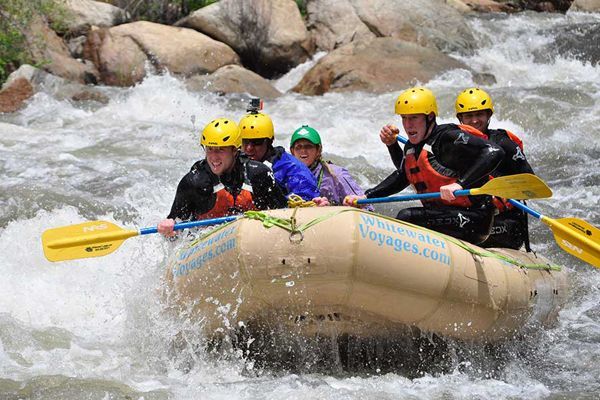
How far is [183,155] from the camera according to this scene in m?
10.3

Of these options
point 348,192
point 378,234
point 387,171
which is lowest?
point 387,171

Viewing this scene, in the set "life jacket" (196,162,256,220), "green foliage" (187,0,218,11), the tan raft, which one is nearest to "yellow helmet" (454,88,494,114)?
the tan raft

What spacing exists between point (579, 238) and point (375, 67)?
335 inches

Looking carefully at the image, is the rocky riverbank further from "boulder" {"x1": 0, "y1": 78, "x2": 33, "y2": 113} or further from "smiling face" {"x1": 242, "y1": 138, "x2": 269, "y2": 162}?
"smiling face" {"x1": 242, "y1": 138, "x2": 269, "y2": 162}

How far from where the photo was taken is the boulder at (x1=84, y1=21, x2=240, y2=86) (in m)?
13.6

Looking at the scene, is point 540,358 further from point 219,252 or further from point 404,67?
point 404,67

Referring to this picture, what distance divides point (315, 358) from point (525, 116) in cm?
753

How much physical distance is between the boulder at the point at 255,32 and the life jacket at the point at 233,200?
32.3 feet

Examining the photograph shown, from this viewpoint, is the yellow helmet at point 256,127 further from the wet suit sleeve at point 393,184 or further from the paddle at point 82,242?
the paddle at point 82,242

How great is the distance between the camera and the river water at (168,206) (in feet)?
15.7

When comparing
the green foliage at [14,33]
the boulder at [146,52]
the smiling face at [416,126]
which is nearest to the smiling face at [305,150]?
the smiling face at [416,126]

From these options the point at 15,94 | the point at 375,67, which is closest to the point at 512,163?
the point at 375,67

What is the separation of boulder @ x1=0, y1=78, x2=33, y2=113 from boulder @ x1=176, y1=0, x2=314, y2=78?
152 inches

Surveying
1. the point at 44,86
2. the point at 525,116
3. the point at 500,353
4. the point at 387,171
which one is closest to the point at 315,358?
the point at 500,353
